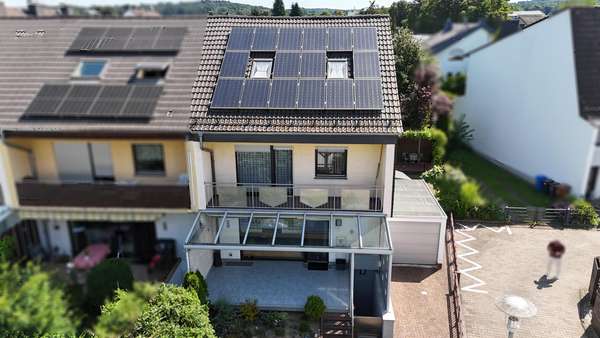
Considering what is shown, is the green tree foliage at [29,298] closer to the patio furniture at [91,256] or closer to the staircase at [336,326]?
the patio furniture at [91,256]

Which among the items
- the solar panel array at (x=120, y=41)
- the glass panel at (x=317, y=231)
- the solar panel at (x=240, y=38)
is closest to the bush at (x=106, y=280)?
the solar panel array at (x=120, y=41)

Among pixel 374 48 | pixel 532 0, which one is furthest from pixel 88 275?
pixel 374 48

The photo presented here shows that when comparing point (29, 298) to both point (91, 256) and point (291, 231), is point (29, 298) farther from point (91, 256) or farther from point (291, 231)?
point (291, 231)

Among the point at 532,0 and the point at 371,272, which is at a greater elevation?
the point at 532,0

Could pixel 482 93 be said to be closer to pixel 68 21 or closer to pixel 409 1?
pixel 409 1

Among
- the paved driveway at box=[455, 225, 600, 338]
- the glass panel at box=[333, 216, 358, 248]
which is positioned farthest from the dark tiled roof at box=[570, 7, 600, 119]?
the glass panel at box=[333, 216, 358, 248]

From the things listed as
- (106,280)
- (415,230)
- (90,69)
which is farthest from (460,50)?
(415,230)

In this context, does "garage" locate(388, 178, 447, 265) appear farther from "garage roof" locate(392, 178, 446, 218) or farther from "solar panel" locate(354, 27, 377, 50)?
"solar panel" locate(354, 27, 377, 50)
